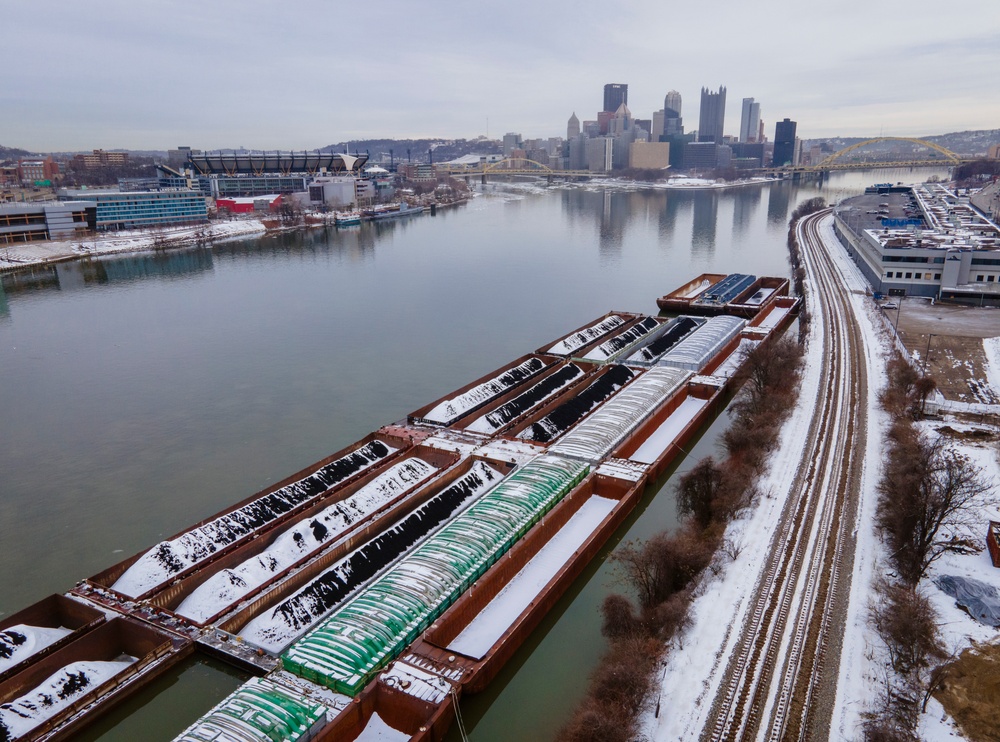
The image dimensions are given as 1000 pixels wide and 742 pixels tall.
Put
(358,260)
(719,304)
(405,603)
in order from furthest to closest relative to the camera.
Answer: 1. (358,260)
2. (719,304)
3. (405,603)

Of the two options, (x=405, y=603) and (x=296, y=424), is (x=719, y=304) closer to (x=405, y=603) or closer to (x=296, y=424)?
(x=296, y=424)

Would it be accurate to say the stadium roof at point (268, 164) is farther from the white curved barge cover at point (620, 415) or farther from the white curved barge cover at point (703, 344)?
the white curved barge cover at point (620, 415)

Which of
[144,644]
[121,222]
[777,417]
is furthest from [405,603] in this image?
[121,222]

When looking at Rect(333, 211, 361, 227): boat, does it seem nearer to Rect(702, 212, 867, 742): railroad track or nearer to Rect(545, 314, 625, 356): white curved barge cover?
Rect(545, 314, 625, 356): white curved barge cover

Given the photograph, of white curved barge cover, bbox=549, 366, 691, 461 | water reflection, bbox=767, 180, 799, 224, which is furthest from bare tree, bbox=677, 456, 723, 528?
water reflection, bbox=767, 180, 799, 224

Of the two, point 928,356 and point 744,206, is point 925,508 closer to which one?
point 928,356

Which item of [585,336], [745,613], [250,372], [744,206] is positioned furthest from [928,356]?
[744,206]
